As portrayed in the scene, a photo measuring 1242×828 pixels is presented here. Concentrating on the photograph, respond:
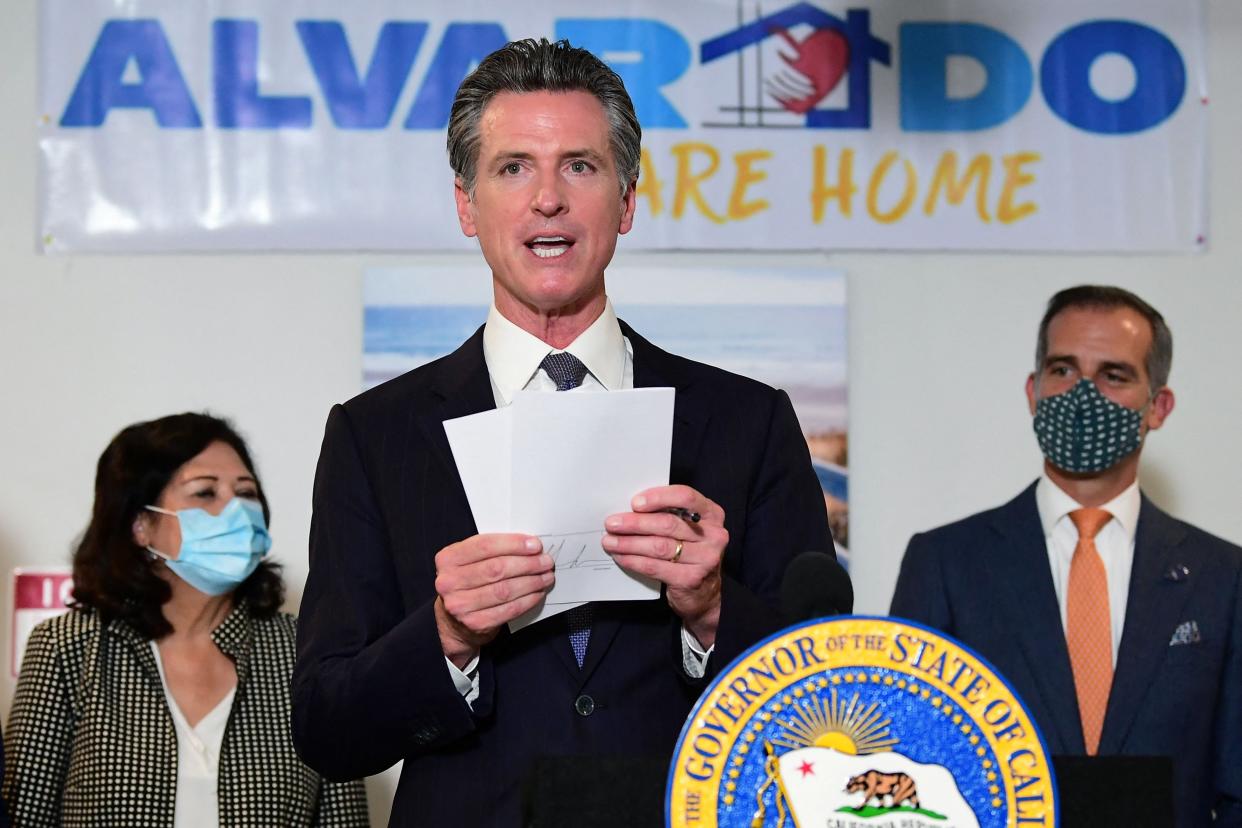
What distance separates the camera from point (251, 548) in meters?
3.78

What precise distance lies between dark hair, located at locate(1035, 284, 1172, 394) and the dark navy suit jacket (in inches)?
71.8

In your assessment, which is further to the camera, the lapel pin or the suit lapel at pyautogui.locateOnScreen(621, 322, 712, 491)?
the lapel pin

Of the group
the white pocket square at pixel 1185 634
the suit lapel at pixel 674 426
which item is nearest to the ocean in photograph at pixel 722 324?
the white pocket square at pixel 1185 634

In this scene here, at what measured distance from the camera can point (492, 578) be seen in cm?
147

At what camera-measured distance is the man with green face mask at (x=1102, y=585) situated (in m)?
3.00

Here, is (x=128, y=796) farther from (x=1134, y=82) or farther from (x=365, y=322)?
(x=1134, y=82)

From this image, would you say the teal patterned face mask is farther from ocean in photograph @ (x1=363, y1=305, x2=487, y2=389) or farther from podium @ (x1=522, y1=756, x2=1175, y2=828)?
podium @ (x1=522, y1=756, x2=1175, y2=828)

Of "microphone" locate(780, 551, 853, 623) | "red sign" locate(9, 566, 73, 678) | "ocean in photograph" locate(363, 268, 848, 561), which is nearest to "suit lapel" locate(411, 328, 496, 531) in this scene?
"microphone" locate(780, 551, 853, 623)

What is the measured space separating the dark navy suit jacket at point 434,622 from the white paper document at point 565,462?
6.1 inches

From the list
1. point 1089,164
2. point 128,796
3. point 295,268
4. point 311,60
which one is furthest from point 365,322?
point 1089,164

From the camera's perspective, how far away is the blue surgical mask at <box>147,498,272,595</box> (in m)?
3.75

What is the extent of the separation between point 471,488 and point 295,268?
2938mm

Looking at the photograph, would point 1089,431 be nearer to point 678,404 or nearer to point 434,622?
point 678,404
